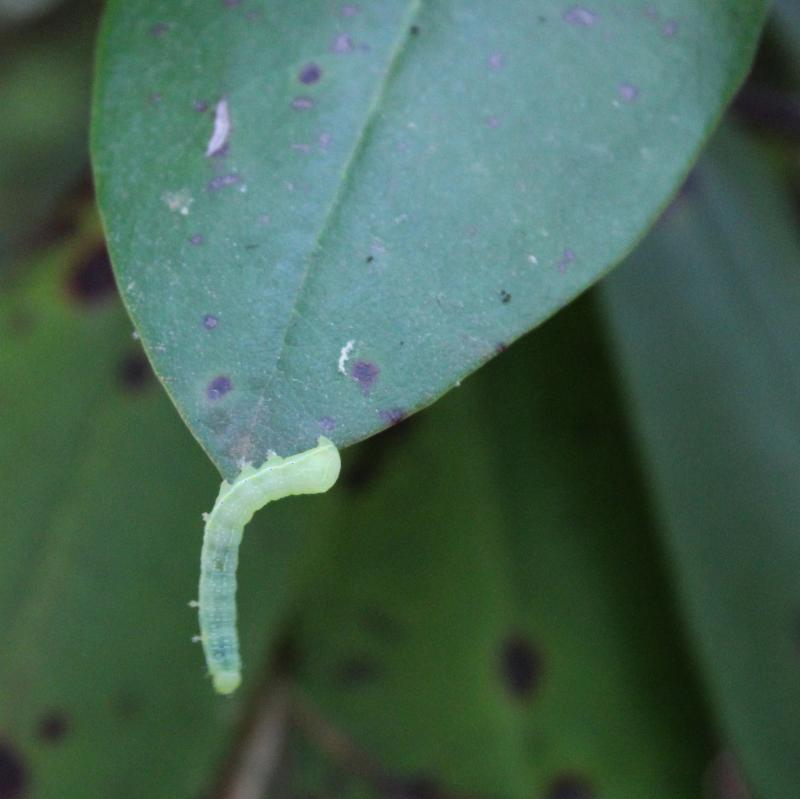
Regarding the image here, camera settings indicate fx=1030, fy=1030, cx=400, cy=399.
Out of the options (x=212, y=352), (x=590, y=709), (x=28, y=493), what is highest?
(x=212, y=352)

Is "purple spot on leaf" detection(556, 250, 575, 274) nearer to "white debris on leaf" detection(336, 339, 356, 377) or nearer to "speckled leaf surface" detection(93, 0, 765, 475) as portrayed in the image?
"speckled leaf surface" detection(93, 0, 765, 475)

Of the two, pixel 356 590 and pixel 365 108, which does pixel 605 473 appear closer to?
pixel 356 590

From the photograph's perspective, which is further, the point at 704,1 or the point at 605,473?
the point at 605,473

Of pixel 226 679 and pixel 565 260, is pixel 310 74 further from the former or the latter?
pixel 226 679

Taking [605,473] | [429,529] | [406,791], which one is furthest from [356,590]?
[605,473]

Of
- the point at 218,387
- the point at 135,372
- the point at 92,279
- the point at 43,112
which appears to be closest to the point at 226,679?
the point at 218,387

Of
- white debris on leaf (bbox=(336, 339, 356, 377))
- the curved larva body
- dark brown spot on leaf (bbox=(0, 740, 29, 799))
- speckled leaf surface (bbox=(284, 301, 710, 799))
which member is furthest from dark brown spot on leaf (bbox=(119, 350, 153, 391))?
white debris on leaf (bbox=(336, 339, 356, 377))

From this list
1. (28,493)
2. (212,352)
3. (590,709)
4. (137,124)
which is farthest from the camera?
(590,709)
